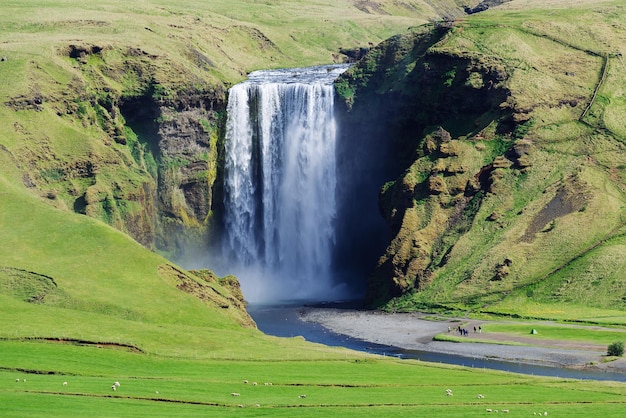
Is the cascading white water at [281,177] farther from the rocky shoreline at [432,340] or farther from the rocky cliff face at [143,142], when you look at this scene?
the rocky shoreline at [432,340]

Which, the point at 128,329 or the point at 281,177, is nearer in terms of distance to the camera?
the point at 128,329

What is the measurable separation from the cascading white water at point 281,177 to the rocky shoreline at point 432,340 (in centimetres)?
3122

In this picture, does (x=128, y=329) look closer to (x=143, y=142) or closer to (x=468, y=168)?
(x=468, y=168)

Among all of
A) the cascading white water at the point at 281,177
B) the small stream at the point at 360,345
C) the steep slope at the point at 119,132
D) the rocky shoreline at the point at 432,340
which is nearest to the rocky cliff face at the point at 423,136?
the cascading white water at the point at 281,177

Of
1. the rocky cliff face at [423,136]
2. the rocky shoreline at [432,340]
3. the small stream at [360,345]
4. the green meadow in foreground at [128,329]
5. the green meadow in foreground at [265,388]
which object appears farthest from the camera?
the rocky cliff face at [423,136]

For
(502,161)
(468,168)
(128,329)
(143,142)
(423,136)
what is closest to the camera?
(128,329)

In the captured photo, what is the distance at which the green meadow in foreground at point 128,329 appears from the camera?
77.4 metres

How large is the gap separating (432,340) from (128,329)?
43657 millimetres

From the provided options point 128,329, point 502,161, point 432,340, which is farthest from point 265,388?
point 502,161

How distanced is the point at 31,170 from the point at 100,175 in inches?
496

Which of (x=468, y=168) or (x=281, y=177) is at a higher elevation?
(x=281, y=177)

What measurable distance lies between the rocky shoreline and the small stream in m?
1.53

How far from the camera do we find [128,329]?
342ft

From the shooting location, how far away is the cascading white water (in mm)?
196500
